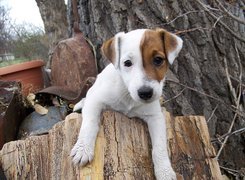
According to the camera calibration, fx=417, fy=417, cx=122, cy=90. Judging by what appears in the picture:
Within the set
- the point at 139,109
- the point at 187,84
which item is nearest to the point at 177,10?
the point at 187,84

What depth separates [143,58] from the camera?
2266mm

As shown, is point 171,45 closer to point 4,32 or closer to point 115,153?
point 115,153

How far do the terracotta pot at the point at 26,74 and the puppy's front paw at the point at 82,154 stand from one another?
4.60ft

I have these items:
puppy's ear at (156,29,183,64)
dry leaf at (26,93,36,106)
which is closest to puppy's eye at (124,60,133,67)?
puppy's ear at (156,29,183,64)

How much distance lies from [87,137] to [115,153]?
17 cm

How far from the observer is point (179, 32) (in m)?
3.09

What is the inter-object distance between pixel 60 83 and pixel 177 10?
1146 millimetres

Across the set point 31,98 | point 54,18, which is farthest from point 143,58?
point 54,18

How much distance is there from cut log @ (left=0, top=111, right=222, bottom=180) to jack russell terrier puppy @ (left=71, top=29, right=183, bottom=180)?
0.20 ft

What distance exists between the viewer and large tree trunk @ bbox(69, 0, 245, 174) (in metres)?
3.28

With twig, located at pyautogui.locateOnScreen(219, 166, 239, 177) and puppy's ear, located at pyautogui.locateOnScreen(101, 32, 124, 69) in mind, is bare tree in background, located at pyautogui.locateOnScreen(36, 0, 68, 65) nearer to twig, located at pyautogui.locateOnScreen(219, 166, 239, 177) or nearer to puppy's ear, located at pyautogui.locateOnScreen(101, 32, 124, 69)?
puppy's ear, located at pyautogui.locateOnScreen(101, 32, 124, 69)

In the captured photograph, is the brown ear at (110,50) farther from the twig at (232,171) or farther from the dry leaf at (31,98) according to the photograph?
the twig at (232,171)

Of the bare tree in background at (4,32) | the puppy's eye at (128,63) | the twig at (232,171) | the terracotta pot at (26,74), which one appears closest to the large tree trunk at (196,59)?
the twig at (232,171)

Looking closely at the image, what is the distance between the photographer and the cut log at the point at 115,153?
224 centimetres
